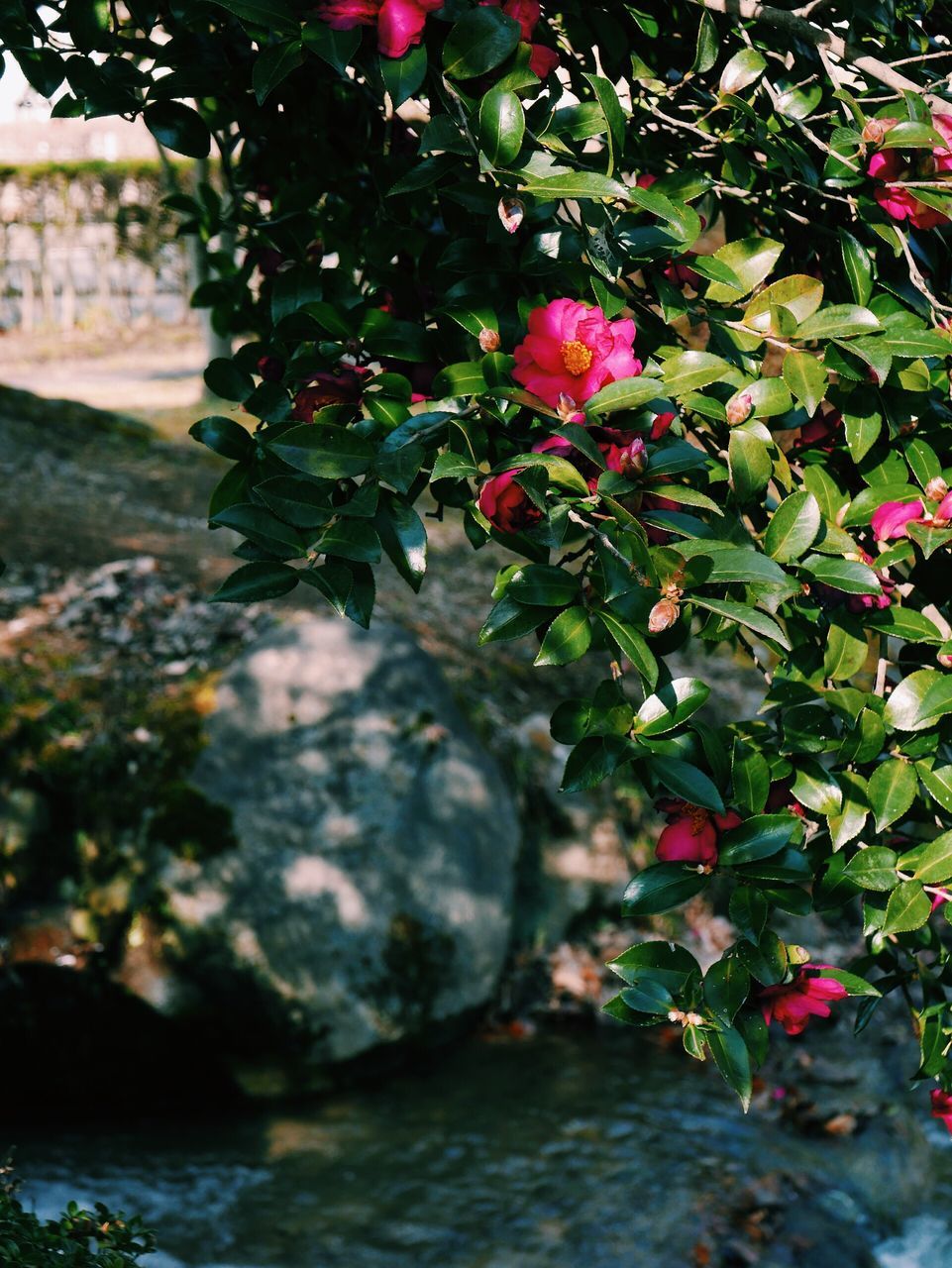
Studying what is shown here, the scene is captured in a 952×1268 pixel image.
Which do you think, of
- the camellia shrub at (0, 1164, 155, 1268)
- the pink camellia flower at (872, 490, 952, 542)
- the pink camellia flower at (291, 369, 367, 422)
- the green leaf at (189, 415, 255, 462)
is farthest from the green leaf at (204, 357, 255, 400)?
the camellia shrub at (0, 1164, 155, 1268)

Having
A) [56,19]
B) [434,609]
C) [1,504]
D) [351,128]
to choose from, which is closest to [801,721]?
[351,128]

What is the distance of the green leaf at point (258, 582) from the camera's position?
1340 mm

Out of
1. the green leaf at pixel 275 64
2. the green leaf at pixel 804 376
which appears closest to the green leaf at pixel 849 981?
the green leaf at pixel 804 376

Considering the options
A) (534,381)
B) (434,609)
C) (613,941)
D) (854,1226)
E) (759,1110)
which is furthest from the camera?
(434,609)

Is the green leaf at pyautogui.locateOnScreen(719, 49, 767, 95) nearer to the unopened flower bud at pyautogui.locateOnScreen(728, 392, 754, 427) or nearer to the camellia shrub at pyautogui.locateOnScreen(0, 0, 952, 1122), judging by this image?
the camellia shrub at pyautogui.locateOnScreen(0, 0, 952, 1122)

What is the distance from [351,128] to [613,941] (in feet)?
13.3

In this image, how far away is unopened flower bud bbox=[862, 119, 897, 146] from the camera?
57.8 inches

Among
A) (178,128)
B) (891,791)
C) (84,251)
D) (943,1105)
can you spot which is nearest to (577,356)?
(891,791)

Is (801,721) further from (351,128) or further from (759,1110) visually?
(759,1110)

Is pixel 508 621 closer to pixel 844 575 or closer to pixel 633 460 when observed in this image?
pixel 633 460

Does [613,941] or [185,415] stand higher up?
[185,415]

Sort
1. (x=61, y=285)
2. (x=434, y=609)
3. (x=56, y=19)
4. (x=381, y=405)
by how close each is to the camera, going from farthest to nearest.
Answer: (x=61, y=285) < (x=434, y=609) < (x=56, y=19) < (x=381, y=405)

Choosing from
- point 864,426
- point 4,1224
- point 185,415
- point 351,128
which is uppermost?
point 351,128

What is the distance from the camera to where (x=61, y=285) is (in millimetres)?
14891
